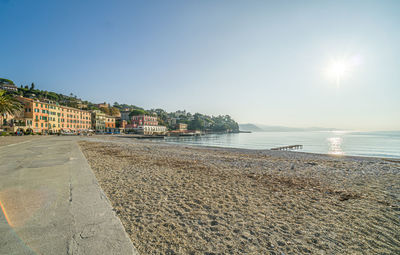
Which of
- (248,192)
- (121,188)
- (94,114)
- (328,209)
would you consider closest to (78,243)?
(121,188)

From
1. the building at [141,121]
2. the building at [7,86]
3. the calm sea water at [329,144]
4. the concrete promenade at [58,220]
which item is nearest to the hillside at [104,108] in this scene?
the building at [7,86]

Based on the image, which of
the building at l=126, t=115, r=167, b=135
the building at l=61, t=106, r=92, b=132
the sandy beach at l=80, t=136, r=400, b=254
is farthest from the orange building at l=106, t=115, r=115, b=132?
the sandy beach at l=80, t=136, r=400, b=254

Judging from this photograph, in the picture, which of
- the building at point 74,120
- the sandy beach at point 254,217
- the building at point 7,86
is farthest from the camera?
the building at point 7,86

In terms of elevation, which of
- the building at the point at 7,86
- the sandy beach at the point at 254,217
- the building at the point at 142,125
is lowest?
the sandy beach at the point at 254,217

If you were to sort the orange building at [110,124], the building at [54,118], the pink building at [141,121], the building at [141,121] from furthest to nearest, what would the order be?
the building at [141,121] → the pink building at [141,121] → the orange building at [110,124] → the building at [54,118]

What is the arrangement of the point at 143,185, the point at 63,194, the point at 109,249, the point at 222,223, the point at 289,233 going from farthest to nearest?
1. the point at 143,185
2. the point at 63,194
3. the point at 222,223
4. the point at 289,233
5. the point at 109,249

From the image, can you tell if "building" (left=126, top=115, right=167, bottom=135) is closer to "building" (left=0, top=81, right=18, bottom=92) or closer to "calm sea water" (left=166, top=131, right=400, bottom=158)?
"calm sea water" (left=166, top=131, right=400, bottom=158)

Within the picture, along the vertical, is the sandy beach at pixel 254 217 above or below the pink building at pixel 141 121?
below

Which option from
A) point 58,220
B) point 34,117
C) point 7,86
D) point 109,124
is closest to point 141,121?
point 109,124

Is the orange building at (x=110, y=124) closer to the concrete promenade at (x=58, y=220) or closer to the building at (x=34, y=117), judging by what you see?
the building at (x=34, y=117)

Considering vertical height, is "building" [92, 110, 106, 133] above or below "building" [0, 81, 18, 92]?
below

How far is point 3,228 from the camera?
2.81 m

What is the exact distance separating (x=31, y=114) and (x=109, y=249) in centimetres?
7500

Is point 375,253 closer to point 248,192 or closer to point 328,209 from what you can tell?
point 328,209
